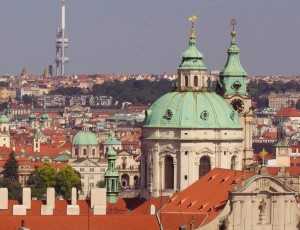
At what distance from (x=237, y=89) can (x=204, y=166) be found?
10.5m

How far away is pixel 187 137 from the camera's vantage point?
2344 inches

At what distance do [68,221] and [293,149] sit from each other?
91.6 m

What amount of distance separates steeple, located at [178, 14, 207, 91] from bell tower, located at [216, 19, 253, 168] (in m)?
6.30

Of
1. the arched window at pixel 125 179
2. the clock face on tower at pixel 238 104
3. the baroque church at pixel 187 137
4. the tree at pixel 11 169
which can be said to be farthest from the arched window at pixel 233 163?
the arched window at pixel 125 179

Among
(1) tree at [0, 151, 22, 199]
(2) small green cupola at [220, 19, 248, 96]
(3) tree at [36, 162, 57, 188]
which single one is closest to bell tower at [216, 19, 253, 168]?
(2) small green cupola at [220, 19, 248, 96]

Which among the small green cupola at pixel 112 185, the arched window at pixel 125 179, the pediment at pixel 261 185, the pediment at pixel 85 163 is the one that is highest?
the pediment at pixel 85 163

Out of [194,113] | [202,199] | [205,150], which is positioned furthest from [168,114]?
[202,199]

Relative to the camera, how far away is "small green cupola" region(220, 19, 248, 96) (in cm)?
6969

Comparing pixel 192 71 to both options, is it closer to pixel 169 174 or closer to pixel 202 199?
pixel 169 174

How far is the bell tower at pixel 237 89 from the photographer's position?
225 feet

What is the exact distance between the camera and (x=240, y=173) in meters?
52.1

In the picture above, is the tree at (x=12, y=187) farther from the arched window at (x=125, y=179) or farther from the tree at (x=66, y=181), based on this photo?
the arched window at (x=125, y=179)

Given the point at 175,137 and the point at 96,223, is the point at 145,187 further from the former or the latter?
the point at 96,223

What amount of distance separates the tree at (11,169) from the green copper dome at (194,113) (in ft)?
174
